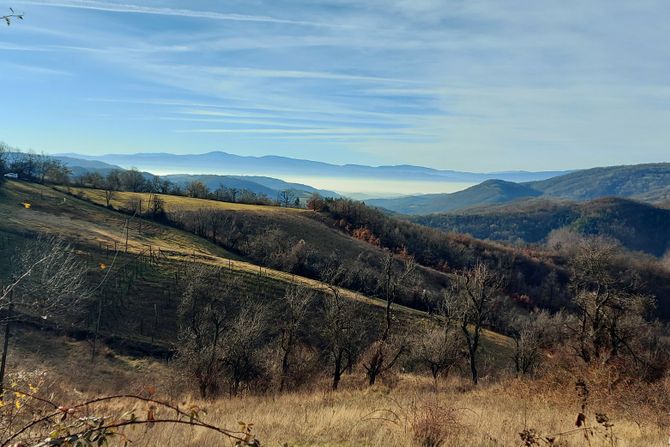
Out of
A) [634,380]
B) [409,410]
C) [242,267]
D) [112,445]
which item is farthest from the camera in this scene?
[242,267]

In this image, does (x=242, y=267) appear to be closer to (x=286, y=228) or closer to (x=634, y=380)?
(x=286, y=228)

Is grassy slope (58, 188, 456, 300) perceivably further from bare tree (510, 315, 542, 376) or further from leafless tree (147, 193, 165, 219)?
bare tree (510, 315, 542, 376)

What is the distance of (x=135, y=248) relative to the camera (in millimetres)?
60688

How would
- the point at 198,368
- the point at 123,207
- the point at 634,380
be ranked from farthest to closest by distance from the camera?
the point at 123,207 < the point at 198,368 < the point at 634,380

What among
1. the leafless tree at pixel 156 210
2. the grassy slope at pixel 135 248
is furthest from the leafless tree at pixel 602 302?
the leafless tree at pixel 156 210

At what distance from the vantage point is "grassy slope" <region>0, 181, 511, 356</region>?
46406mm

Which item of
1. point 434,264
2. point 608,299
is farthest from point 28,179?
point 608,299

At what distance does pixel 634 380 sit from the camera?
50.3ft

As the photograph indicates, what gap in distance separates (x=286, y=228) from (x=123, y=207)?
34.6m

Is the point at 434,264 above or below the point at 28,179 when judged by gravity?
below

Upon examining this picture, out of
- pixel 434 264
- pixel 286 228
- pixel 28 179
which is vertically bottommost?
pixel 434 264

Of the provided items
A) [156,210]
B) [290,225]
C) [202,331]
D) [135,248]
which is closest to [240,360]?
[202,331]

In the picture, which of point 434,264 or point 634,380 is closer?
point 634,380

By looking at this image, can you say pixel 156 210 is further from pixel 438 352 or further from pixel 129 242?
pixel 438 352
